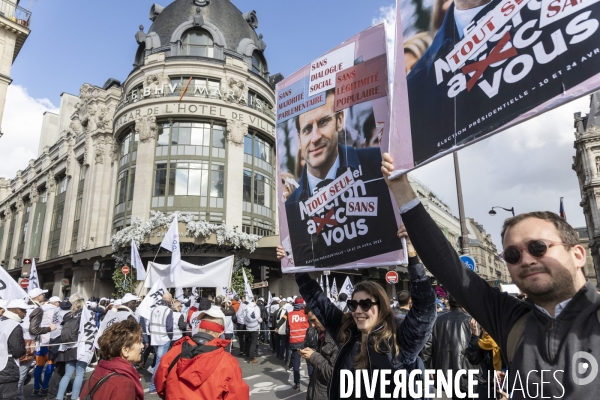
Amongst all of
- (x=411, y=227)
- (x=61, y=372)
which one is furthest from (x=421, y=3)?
(x=61, y=372)

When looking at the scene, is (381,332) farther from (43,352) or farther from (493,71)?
(43,352)

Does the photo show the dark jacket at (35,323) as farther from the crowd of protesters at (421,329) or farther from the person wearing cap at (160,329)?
the person wearing cap at (160,329)

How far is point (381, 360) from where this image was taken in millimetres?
2445

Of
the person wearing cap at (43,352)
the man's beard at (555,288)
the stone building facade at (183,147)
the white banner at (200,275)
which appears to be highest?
the stone building facade at (183,147)

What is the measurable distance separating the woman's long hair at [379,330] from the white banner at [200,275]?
28.9 ft

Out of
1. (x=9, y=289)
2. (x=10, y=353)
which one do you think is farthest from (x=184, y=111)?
(x=10, y=353)

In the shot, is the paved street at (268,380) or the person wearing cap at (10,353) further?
the paved street at (268,380)

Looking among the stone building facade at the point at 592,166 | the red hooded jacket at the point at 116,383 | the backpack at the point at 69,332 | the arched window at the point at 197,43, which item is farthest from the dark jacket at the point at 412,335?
the stone building facade at the point at 592,166

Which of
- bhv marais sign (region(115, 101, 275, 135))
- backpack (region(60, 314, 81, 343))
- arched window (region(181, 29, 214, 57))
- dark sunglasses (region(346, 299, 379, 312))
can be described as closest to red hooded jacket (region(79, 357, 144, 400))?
dark sunglasses (region(346, 299, 379, 312))

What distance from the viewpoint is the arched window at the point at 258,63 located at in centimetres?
3631

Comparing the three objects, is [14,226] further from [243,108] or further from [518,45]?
[518,45]

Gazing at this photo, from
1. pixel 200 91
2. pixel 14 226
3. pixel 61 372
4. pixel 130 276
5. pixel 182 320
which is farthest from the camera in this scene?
pixel 14 226

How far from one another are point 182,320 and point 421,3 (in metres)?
10.7

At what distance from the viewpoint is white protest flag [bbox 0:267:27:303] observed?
736 centimetres
